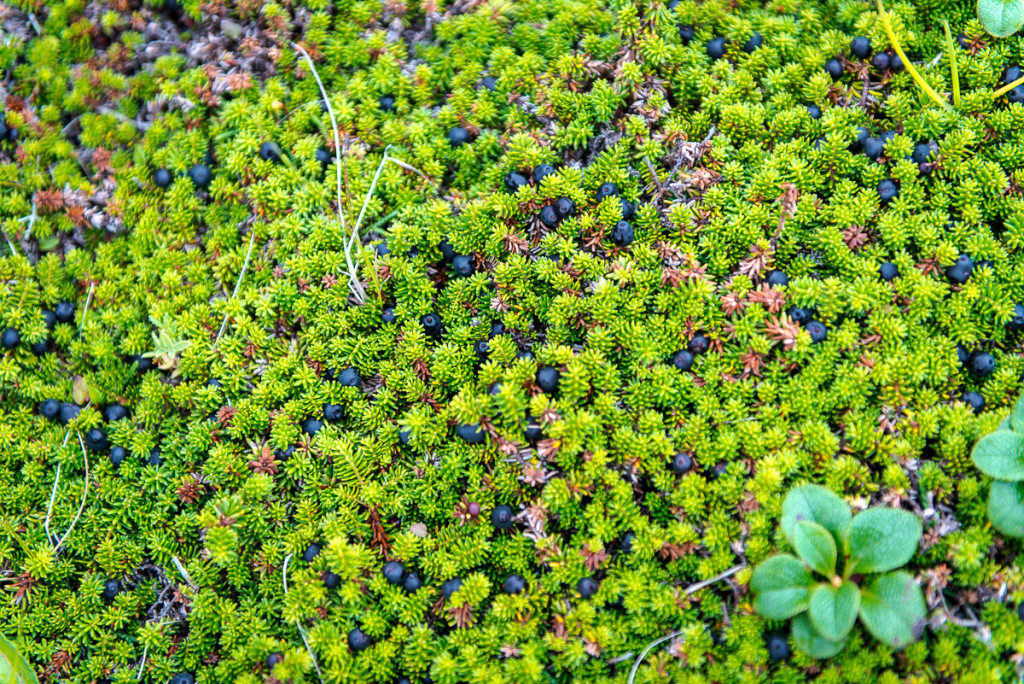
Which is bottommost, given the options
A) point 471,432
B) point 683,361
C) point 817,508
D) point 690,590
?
point 690,590

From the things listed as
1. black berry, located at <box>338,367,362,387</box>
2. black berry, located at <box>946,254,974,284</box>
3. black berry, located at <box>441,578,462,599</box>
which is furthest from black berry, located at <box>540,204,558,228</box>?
black berry, located at <box>946,254,974,284</box>

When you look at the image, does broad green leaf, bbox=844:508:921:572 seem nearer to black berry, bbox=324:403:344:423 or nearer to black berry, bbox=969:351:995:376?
black berry, bbox=969:351:995:376

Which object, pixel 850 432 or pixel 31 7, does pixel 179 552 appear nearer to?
pixel 850 432

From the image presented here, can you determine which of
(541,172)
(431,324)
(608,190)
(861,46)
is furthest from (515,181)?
(861,46)

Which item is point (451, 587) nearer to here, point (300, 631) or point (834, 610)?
point (300, 631)

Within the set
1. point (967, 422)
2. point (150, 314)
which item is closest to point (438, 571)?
point (150, 314)

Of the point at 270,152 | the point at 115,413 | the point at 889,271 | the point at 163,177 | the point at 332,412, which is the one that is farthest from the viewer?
the point at 163,177
